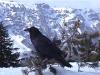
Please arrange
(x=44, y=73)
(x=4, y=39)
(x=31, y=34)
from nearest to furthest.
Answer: (x=44, y=73)
(x=31, y=34)
(x=4, y=39)

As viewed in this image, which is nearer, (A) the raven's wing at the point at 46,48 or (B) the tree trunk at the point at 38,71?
(B) the tree trunk at the point at 38,71

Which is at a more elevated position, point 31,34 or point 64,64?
point 31,34

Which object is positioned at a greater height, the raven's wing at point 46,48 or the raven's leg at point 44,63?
the raven's wing at point 46,48

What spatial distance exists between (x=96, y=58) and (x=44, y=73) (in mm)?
3007

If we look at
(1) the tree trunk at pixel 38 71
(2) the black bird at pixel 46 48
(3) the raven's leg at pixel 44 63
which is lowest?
(1) the tree trunk at pixel 38 71

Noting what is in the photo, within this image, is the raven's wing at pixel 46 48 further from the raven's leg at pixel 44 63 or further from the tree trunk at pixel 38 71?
the tree trunk at pixel 38 71

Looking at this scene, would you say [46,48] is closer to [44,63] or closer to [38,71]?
[44,63]

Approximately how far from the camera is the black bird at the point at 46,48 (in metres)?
4.15

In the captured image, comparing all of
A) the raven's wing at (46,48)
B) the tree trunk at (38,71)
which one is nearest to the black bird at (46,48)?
the raven's wing at (46,48)

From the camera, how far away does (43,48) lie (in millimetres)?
4570

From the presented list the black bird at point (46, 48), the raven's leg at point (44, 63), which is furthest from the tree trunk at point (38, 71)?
the black bird at point (46, 48)

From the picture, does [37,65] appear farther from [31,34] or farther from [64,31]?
[64,31]

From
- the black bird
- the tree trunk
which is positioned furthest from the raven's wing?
the tree trunk

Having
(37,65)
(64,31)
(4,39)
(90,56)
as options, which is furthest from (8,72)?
(4,39)
